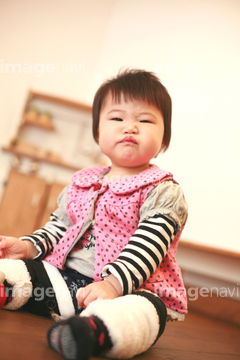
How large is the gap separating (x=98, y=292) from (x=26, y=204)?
76.7 inches

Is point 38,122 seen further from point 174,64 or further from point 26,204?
point 174,64

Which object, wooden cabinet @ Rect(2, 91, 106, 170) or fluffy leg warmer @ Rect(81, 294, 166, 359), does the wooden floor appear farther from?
wooden cabinet @ Rect(2, 91, 106, 170)

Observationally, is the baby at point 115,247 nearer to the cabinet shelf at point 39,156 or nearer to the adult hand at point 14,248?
the adult hand at point 14,248

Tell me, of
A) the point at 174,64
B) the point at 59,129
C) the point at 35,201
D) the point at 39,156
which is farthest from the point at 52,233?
the point at 174,64

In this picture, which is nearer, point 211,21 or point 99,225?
point 99,225

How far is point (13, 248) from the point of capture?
84cm

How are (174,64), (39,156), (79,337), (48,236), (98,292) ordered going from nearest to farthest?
(79,337)
(98,292)
(48,236)
(39,156)
(174,64)

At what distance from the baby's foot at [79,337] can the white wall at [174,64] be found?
204 centimetres

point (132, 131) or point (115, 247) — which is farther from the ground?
point (132, 131)

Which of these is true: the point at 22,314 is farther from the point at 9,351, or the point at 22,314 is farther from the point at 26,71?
the point at 26,71

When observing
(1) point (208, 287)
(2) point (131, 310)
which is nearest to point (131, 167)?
(2) point (131, 310)

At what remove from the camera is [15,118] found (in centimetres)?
289

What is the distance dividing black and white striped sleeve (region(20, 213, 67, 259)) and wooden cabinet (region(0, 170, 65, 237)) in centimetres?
148

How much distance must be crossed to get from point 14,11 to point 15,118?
3.05 feet
